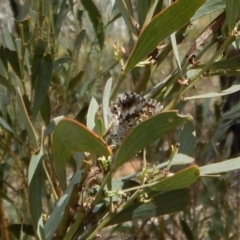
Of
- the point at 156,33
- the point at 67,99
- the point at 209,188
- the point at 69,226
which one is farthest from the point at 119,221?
the point at 209,188

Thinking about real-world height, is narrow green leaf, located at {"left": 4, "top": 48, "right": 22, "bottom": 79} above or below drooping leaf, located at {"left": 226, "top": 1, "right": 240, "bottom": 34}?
above

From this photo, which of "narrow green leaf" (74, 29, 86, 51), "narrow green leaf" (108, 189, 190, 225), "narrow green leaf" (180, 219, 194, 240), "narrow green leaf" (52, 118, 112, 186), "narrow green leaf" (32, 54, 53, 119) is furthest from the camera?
"narrow green leaf" (180, 219, 194, 240)

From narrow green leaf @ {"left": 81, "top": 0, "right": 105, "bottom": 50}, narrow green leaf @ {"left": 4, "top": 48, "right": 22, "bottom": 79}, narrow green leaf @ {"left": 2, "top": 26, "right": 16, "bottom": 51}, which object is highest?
narrow green leaf @ {"left": 81, "top": 0, "right": 105, "bottom": 50}

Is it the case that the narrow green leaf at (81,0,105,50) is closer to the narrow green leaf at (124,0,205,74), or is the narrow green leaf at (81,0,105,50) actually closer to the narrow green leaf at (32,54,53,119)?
the narrow green leaf at (32,54,53,119)

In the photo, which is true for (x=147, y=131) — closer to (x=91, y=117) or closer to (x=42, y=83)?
(x=91, y=117)

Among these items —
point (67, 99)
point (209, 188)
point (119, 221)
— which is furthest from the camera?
point (209, 188)

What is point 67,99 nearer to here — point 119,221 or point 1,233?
point 1,233

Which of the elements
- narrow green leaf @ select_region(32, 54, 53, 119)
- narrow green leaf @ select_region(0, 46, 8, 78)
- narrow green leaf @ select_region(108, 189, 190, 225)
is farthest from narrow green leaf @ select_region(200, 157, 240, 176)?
narrow green leaf @ select_region(0, 46, 8, 78)
